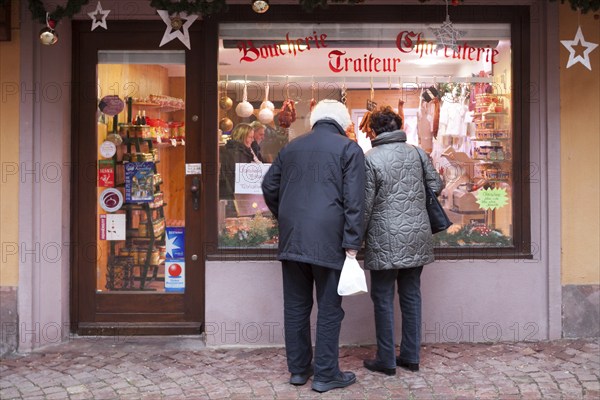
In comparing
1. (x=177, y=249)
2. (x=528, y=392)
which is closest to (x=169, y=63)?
(x=177, y=249)

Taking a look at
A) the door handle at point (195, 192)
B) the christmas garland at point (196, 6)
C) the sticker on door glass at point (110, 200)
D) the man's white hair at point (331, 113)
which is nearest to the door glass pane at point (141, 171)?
the sticker on door glass at point (110, 200)

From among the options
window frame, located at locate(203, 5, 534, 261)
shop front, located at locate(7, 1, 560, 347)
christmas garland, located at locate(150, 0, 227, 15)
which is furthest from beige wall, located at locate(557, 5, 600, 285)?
christmas garland, located at locate(150, 0, 227, 15)

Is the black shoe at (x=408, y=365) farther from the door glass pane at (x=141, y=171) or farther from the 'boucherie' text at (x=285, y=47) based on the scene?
the 'boucherie' text at (x=285, y=47)

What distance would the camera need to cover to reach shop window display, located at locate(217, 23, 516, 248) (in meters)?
6.57

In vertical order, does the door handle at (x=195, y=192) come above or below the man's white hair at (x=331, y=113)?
below

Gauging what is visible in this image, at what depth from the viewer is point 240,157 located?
21.6 feet

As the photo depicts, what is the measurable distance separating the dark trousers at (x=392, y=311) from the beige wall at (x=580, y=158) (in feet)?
5.36

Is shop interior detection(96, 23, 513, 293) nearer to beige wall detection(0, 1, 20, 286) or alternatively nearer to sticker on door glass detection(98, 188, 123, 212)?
sticker on door glass detection(98, 188, 123, 212)

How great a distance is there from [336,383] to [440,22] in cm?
324

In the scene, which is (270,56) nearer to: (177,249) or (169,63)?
(169,63)

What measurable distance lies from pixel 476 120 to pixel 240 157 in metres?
2.10

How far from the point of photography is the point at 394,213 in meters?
5.41

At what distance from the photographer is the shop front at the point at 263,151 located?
6.46 meters

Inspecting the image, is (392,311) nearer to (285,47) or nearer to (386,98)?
(386,98)
